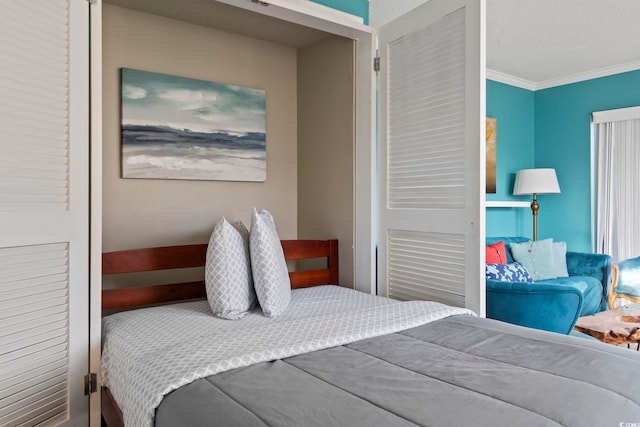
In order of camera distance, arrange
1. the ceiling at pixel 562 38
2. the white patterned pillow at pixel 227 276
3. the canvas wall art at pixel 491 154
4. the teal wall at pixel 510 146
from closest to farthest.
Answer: the white patterned pillow at pixel 227 276, the ceiling at pixel 562 38, the canvas wall art at pixel 491 154, the teal wall at pixel 510 146

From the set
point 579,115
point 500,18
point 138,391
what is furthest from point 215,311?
point 579,115

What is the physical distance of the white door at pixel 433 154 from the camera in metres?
2.09

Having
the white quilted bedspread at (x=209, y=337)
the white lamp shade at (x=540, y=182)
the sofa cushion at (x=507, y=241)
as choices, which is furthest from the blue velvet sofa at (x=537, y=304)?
the white lamp shade at (x=540, y=182)

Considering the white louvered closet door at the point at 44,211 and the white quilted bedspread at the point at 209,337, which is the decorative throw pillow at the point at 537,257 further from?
the white louvered closet door at the point at 44,211

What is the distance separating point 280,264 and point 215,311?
378mm

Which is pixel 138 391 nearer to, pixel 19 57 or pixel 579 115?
pixel 19 57

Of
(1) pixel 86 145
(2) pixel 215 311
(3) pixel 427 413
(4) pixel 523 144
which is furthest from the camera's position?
(4) pixel 523 144

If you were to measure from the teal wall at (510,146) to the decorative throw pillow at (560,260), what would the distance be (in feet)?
2.14

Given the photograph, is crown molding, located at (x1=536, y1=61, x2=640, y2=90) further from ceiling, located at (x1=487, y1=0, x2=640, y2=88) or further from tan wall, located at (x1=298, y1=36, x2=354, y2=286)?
tan wall, located at (x1=298, y1=36, x2=354, y2=286)

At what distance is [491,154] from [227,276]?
3.71m

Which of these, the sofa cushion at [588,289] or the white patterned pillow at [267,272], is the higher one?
the white patterned pillow at [267,272]

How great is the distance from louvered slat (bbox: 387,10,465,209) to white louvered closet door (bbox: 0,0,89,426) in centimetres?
153

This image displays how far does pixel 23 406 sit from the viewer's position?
1.61 m

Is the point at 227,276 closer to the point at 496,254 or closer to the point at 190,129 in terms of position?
the point at 190,129
